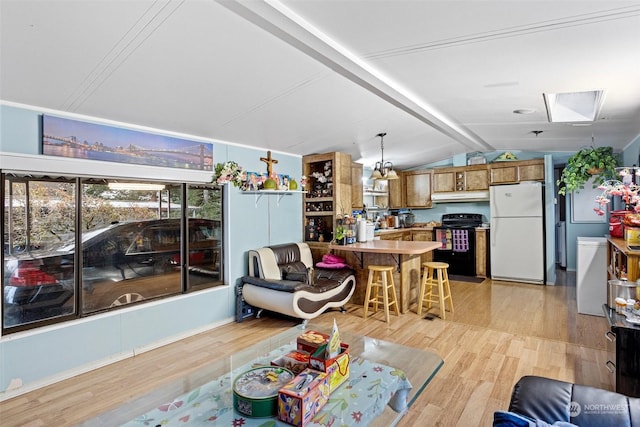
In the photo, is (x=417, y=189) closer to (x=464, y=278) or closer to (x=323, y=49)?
(x=464, y=278)

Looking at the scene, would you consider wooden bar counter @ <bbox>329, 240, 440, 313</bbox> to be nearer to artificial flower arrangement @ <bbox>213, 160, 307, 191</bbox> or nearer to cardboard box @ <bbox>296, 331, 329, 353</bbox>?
artificial flower arrangement @ <bbox>213, 160, 307, 191</bbox>

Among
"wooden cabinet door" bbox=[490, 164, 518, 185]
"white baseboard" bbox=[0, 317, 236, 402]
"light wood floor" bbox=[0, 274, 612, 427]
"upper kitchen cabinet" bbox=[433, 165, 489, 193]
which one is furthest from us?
"upper kitchen cabinet" bbox=[433, 165, 489, 193]

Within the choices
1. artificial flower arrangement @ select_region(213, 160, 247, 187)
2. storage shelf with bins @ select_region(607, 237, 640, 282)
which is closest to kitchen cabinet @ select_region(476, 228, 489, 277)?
storage shelf with bins @ select_region(607, 237, 640, 282)

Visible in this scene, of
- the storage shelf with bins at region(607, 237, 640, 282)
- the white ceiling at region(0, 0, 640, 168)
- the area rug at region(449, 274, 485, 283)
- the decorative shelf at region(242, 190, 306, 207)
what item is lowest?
the area rug at region(449, 274, 485, 283)

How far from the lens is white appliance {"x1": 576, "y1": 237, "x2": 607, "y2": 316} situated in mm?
4180

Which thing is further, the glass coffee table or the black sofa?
the glass coffee table

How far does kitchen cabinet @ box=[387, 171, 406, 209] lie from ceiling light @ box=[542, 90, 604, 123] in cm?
384

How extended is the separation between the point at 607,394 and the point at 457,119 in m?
3.39

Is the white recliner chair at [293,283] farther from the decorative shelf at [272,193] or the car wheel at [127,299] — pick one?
the car wheel at [127,299]

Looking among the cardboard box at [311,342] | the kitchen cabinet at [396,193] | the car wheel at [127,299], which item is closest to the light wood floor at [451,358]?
the car wheel at [127,299]

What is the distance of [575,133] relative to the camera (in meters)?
4.56

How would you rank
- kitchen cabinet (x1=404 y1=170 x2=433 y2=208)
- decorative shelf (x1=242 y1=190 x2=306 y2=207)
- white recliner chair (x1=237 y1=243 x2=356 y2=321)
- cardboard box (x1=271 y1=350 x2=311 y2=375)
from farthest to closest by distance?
kitchen cabinet (x1=404 y1=170 x2=433 y2=208), decorative shelf (x1=242 y1=190 x2=306 y2=207), white recliner chair (x1=237 y1=243 x2=356 y2=321), cardboard box (x1=271 y1=350 x2=311 y2=375)

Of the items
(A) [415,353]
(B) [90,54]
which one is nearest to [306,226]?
(A) [415,353]

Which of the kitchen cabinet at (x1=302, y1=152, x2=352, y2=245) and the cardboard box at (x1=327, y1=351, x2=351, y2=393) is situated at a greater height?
the kitchen cabinet at (x1=302, y1=152, x2=352, y2=245)
